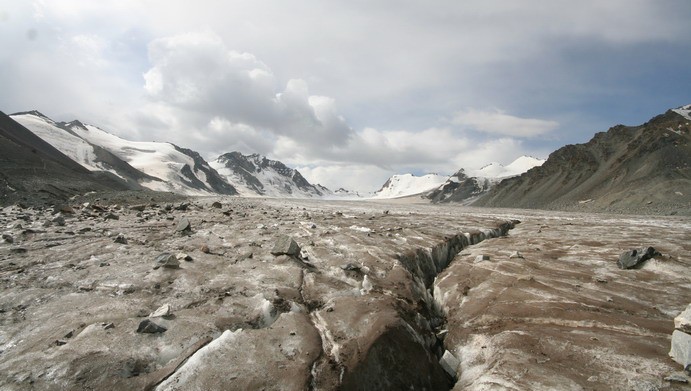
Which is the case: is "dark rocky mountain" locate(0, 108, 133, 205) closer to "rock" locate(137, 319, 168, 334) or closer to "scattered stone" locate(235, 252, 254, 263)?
"scattered stone" locate(235, 252, 254, 263)

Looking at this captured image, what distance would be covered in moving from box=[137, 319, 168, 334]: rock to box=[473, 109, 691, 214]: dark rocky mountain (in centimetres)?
7904

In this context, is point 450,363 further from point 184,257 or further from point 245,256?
point 184,257

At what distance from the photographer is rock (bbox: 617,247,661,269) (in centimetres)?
1333

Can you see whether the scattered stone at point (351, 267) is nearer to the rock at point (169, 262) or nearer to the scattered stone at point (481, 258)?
the rock at point (169, 262)

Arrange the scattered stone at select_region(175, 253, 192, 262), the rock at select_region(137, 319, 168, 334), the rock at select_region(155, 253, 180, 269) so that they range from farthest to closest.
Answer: the scattered stone at select_region(175, 253, 192, 262) → the rock at select_region(155, 253, 180, 269) → the rock at select_region(137, 319, 168, 334)

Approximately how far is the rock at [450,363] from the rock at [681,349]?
4.00 metres

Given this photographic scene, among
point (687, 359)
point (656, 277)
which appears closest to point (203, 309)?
point (687, 359)

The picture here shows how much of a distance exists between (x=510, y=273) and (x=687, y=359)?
643cm

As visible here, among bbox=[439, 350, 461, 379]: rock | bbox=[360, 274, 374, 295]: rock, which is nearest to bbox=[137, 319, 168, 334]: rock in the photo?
bbox=[360, 274, 374, 295]: rock

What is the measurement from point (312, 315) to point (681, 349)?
7227 millimetres

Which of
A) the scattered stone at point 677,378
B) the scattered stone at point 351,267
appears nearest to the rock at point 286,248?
the scattered stone at point 351,267

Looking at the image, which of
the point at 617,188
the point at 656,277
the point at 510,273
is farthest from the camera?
the point at 617,188

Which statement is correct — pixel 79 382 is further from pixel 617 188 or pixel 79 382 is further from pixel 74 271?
pixel 617 188

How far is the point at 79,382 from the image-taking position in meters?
5.61
